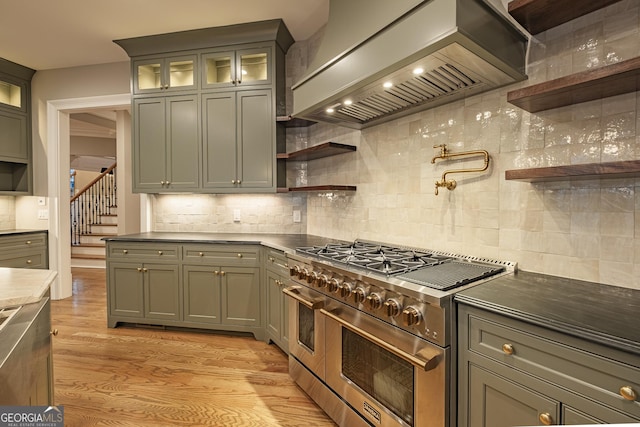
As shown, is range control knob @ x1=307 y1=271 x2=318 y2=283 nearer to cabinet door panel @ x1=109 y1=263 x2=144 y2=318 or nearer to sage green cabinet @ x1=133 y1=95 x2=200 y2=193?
sage green cabinet @ x1=133 y1=95 x2=200 y2=193

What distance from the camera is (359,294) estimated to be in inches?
63.2

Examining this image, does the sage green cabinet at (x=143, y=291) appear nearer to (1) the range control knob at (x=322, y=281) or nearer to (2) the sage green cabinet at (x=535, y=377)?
(1) the range control knob at (x=322, y=281)

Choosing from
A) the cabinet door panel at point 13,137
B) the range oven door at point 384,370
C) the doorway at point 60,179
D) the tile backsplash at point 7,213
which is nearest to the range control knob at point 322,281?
the range oven door at point 384,370

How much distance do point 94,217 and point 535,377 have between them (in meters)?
8.35

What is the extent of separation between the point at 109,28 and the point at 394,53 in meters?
3.02

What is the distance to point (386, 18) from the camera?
1.57 m

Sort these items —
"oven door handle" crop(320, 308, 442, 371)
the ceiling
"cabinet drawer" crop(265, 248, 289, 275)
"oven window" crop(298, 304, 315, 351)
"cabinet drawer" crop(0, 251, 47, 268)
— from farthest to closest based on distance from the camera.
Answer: "cabinet drawer" crop(0, 251, 47, 268) < the ceiling < "cabinet drawer" crop(265, 248, 289, 275) < "oven window" crop(298, 304, 315, 351) < "oven door handle" crop(320, 308, 442, 371)

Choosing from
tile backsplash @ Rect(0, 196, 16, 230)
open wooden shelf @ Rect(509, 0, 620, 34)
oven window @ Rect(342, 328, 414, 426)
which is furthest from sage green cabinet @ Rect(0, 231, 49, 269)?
open wooden shelf @ Rect(509, 0, 620, 34)

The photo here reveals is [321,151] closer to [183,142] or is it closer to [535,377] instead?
[183,142]

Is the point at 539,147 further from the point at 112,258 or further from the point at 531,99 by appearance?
the point at 112,258

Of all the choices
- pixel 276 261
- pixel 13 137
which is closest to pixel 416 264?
pixel 276 261

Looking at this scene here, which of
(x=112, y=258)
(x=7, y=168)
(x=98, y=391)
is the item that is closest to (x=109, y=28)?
(x=112, y=258)

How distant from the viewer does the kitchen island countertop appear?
1114 millimetres

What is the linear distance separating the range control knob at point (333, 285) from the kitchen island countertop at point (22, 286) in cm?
124
